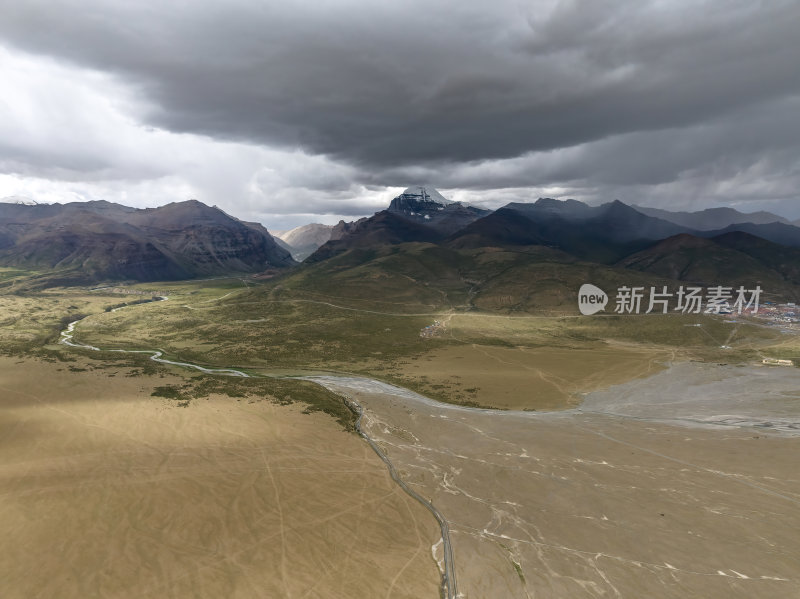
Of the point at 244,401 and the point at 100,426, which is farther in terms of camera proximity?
the point at 244,401

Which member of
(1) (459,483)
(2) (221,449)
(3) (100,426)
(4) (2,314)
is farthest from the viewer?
(4) (2,314)

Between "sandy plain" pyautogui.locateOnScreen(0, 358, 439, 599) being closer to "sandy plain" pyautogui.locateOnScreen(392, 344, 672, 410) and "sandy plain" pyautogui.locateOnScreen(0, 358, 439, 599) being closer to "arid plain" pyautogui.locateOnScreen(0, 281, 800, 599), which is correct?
"arid plain" pyautogui.locateOnScreen(0, 281, 800, 599)

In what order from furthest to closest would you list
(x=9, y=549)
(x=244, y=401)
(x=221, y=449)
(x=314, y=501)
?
(x=244, y=401) < (x=221, y=449) < (x=314, y=501) < (x=9, y=549)

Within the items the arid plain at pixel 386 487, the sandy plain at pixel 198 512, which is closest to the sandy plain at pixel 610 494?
the arid plain at pixel 386 487

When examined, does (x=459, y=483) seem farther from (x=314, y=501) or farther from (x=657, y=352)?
(x=657, y=352)

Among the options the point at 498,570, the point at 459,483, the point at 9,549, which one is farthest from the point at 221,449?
the point at 498,570

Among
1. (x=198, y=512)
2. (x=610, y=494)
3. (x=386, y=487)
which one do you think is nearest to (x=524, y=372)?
(x=610, y=494)
